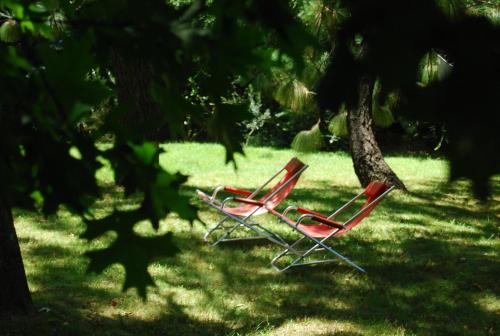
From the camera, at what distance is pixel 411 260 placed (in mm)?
6477

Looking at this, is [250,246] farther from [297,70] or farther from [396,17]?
[396,17]

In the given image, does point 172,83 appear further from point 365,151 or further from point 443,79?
point 365,151

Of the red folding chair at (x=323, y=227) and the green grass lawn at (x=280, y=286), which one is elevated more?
the red folding chair at (x=323, y=227)

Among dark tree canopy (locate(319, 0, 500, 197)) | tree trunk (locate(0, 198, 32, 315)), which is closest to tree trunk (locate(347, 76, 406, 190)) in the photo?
tree trunk (locate(0, 198, 32, 315))

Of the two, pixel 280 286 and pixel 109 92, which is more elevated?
pixel 109 92

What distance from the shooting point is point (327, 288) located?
18.3 ft

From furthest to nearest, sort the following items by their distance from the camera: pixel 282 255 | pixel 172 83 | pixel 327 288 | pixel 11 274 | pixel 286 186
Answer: pixel 286 186, pixel 282 255, pixel 327 288, pixel 11 274, pixel 172 83

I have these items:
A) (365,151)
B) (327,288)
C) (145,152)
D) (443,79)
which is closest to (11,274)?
(327,288)

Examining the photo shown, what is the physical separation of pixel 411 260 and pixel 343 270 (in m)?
0.78

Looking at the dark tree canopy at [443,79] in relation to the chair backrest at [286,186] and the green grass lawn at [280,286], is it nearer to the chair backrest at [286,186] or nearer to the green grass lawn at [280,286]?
the green grass lawn at [280,286]

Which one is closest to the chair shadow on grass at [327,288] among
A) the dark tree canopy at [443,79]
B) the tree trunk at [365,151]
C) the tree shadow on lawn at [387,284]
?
the tree shadow on lawn at [387,284]

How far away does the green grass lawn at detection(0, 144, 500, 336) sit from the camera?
15.4 ft

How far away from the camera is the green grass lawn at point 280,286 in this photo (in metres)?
4.70

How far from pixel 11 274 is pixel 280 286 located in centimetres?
203
